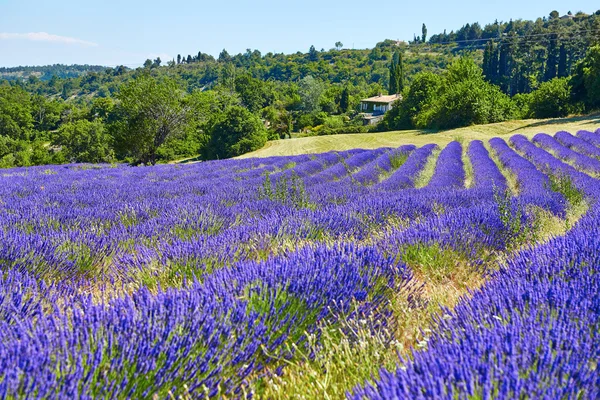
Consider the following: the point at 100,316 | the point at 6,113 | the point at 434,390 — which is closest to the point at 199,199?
the point at 100,316

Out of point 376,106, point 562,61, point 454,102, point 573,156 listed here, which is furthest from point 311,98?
point 573,156

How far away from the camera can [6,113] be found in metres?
55.2

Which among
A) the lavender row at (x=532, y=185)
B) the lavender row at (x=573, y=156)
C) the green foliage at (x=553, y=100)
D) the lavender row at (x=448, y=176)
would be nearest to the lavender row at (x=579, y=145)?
the lavender row at (x=573, y=156)

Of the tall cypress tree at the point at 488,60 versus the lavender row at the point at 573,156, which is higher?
the tall cypress tree at the point at 488,60

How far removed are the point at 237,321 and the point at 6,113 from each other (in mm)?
66135

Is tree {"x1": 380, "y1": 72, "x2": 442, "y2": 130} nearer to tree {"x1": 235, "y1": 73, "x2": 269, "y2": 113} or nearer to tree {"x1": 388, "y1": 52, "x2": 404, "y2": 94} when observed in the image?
tree {"x1": 388, "y1": 52, "x2": 404, "y2": 94}

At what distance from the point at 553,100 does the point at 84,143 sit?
45.5 meters

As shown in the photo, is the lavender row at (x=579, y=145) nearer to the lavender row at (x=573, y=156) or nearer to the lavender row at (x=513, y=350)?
the lavender row at (x=573, y=156)

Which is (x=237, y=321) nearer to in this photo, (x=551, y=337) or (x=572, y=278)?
(x=551, y=337)

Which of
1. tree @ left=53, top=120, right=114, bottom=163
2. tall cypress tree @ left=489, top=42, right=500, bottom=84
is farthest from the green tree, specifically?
tall cypress tree @ left=489, top=42, right=500, bottom=84

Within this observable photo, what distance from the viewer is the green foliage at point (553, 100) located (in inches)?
1400

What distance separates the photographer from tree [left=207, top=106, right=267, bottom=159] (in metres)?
39.1

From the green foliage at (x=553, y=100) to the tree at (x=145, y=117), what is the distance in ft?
98.2

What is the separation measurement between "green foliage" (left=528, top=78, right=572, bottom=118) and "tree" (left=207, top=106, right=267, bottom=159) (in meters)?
24.1
